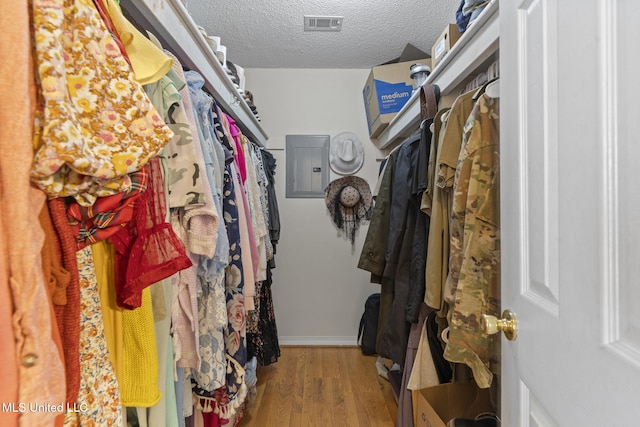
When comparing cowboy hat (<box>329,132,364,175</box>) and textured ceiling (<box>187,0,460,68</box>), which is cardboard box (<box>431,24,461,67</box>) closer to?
textured ceiling (<box>187,0,460,68</box>)

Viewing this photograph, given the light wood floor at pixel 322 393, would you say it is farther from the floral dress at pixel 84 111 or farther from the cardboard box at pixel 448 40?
the cardboard box at pixel 448 40

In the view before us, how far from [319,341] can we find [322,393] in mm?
712

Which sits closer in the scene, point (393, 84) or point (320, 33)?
point (320, 33)

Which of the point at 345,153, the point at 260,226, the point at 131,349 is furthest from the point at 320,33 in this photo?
the point at 131,349

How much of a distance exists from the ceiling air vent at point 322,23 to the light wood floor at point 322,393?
88.4 inches

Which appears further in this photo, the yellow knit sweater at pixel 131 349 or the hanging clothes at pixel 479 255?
the hanging clothes at pixel 479 255

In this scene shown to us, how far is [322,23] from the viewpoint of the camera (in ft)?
6.52

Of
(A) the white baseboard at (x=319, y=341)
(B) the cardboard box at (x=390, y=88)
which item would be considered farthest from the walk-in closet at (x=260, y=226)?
(A) the white baseboard at (x=319, y=341)

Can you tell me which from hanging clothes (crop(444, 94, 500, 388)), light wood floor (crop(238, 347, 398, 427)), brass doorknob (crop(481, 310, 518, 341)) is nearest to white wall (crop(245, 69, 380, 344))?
light wood floor (crop(238, 347, 398, 427))

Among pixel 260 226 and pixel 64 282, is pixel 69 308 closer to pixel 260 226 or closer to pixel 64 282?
pixel 64 282

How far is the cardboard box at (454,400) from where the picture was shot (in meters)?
1.23

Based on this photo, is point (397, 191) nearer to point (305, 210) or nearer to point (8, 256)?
point (305, 210)

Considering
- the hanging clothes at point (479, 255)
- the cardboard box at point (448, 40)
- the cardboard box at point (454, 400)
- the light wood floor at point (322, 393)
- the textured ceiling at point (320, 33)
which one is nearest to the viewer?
the hanging clothes at point (479, 255)

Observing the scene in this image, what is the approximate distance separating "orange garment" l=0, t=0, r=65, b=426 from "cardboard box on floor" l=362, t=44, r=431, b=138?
207 centimetres
